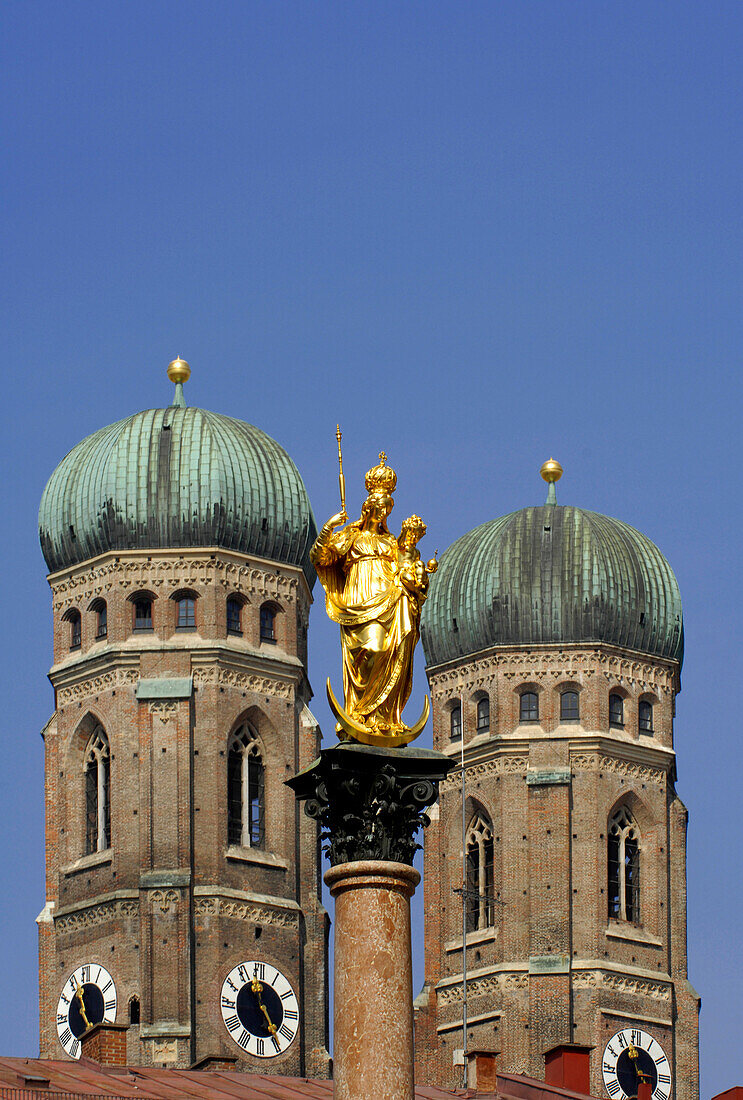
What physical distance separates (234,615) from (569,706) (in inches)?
346

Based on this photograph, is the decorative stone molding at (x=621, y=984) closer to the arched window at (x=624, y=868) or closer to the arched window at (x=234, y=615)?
the arched window at (x=624, y=868)

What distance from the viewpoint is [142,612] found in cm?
7462

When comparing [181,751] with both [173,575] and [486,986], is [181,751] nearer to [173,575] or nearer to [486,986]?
[173,575]

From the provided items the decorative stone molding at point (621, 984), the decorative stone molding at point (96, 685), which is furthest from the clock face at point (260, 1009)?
the decorative stone molding at point (621, 984)

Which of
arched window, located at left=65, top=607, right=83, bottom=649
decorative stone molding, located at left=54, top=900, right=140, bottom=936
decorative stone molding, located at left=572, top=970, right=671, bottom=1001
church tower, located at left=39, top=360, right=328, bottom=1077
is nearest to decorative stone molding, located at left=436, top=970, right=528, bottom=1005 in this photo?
decorative stone molding, located at left=572, top=970, right=671, bottom=1001

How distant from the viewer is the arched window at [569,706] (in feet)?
257

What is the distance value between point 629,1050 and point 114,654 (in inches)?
582

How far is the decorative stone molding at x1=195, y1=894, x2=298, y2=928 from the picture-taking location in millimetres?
70875

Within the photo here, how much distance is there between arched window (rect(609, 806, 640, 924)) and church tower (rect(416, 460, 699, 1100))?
0.15ft

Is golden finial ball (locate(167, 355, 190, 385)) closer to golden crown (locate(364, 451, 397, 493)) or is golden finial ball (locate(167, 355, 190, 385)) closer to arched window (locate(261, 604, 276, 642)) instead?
arched window (locate(261, 604, 276, 642))

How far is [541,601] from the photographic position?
79125 millimetres

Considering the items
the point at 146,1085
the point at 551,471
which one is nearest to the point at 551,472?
the point at 551,471

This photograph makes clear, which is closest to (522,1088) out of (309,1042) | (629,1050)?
(309,1042)

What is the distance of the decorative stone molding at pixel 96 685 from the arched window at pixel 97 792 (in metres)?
0.86
